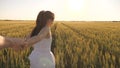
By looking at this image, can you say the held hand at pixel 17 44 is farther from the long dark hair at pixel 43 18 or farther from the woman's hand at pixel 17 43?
the long dark hair at pixel 43 18

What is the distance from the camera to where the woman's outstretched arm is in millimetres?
3743

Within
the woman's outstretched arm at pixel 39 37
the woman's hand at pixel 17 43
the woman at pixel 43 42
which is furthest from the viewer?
the woman at pixel 43 42

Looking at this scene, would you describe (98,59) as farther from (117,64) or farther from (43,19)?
(43,19)

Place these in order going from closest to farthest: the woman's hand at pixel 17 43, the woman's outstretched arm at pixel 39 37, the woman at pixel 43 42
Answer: the woman's hand at pixel 17 43
the woman's outstretched arm at pixel 39 37
the woman at pixel 43 42

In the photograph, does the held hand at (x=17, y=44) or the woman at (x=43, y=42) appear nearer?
the held hand at (x=17, y=44)

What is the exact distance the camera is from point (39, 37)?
3.88 metres

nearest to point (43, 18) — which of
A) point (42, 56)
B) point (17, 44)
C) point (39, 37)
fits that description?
point (39, 37)

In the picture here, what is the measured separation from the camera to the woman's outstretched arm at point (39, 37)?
3743 millimetres

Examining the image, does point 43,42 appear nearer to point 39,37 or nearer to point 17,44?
point 39,37

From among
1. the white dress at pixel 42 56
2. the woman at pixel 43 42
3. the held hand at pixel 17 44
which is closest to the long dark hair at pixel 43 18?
the woman at pixel 43 42

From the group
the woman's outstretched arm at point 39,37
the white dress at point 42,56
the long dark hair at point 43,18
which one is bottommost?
the white dress at point 42,56

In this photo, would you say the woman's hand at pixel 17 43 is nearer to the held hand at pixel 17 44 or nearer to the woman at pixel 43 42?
the held hand at pixel 17 44

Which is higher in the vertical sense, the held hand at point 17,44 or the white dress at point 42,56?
the held hand at point 17,44

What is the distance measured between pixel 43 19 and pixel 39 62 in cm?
53
